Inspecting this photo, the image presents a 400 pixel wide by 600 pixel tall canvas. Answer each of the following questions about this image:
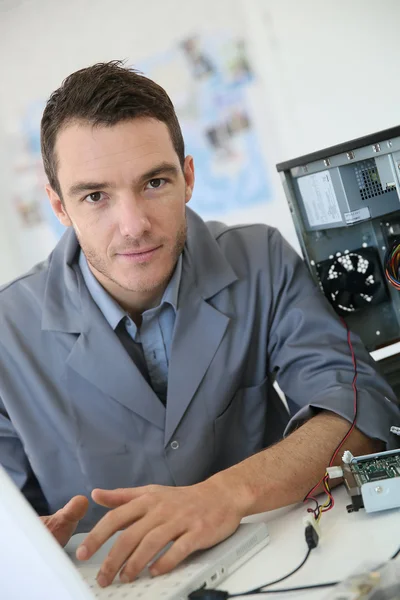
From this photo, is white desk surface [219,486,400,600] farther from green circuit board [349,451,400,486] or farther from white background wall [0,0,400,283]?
white background wall [0,0,400,283]

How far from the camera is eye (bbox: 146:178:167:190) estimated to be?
130cm

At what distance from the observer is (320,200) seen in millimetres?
1419

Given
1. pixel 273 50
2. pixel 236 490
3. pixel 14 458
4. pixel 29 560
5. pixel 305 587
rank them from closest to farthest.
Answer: pixel 29 560, pixel 305 587, pixel 236 490, pixel 14 458, pixel 273 50

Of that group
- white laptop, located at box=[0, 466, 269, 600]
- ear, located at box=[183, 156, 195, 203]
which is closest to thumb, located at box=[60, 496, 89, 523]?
white laptop, located at box=[0, 466, 269, 600]

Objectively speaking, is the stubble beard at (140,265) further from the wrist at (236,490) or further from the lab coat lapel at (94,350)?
the wrist at (236,490)

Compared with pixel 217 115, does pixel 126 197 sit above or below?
below

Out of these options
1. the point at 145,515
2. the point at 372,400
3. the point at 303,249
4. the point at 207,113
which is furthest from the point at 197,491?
the point at 207,113

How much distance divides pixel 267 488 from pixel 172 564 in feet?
0.66

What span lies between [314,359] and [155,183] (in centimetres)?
44

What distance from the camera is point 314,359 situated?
129 centimetres

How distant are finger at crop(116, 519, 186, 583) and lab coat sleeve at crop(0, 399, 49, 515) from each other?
550 mm

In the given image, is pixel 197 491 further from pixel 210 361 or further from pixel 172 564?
pixel 210 361

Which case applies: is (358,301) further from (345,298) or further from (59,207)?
(59,207)

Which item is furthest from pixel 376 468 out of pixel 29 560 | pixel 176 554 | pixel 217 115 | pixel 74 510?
pixel 217 115
